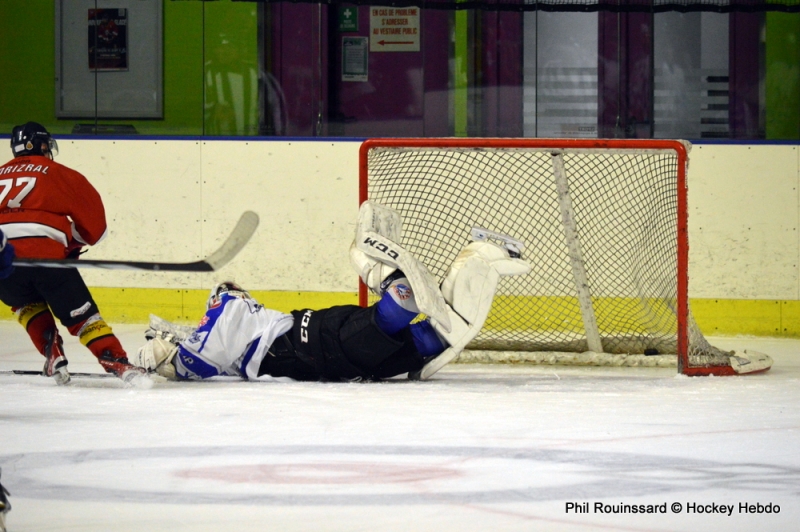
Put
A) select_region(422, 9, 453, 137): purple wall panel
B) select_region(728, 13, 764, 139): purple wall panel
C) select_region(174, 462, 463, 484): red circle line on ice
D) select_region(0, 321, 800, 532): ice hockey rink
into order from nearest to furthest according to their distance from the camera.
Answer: select_region(0, 321, 800, 532): ice hockey rink < select_region(174, 462, 463, 484): red circle line on ice < select_region(728, 13, 764, 139): purple wall panel < select_region(422, 9, 453, 137): purple wall panel

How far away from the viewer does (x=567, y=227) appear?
422 cm

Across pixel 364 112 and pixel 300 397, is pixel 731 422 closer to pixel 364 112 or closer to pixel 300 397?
pixel 300 397

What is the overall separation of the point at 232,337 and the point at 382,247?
59 cm

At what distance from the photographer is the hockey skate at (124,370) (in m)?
3.34

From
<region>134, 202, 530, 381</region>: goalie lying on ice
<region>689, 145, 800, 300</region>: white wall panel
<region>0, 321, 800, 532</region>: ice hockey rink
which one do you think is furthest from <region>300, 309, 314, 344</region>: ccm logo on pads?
<region>689, 145, 800, 300</region>: white wall panel

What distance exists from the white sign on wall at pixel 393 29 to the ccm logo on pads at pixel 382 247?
2451mm

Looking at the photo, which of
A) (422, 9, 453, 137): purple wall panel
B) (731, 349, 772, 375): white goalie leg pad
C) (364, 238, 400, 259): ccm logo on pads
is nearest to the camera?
(364, 238, 400, 259): ccm logo on pads

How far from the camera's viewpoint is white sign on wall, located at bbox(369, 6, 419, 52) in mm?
5582

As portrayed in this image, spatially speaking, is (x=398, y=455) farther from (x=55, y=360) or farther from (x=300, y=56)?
(x=300, y=56)

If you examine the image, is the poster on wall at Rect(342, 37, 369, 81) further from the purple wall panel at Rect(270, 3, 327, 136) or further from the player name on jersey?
the player name on jersey

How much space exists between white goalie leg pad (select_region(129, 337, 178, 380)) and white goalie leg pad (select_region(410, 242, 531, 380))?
36.0 inches

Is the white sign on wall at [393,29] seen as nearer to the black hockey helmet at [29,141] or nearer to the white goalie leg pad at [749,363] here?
the black hockey helmet at [29,141]

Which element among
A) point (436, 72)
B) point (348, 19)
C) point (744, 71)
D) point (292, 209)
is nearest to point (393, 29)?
point (348, 19)

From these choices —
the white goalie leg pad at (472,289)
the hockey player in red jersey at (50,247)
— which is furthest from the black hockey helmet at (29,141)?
the white goalie leg pad at (472,289)
